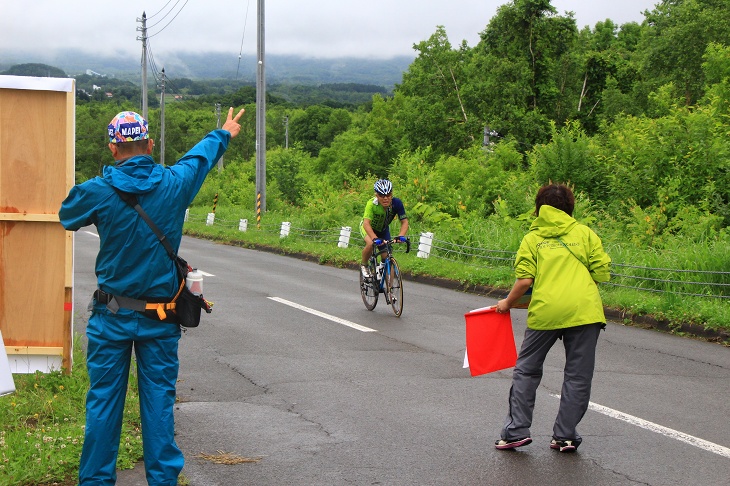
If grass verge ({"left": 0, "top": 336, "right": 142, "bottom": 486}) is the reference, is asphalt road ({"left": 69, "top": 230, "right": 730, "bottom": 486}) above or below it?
below

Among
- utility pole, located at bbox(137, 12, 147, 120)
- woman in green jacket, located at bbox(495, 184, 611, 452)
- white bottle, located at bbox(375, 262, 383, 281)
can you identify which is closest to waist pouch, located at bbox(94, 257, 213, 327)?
woman in green jacket, located at bbox(495, 184, 611, 452)

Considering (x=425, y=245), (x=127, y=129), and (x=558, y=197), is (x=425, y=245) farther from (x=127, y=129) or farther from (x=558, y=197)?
(x=127, y=129)

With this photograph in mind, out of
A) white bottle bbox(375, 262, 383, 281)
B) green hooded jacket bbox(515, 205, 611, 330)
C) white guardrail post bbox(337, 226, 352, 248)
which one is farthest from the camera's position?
white guardrail post bbox(337, 226, 352, 248)

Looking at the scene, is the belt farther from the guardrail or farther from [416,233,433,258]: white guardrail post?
[416,233,433,258]: white guardrail post

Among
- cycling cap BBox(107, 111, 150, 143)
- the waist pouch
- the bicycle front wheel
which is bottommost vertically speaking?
the bicycle front wheel

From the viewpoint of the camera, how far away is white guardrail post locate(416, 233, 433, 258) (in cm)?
2092

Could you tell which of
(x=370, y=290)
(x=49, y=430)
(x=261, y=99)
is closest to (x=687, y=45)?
(x=261, y=99)

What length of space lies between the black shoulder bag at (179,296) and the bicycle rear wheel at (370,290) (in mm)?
8532

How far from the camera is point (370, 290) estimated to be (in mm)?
13609

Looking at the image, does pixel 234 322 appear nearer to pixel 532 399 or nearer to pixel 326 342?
pixel 326 342

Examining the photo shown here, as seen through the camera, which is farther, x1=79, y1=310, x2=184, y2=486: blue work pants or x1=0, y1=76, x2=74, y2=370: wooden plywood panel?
x1=0, y1=76, x2=74, y2=370: wooden plywood panel

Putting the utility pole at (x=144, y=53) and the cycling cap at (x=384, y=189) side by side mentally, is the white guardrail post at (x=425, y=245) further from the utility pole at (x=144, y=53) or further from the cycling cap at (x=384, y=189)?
the utility pole at (x=144, y=53)

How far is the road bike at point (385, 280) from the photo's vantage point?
42.3 ft

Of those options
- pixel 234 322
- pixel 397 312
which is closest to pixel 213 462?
pixel 234 322
